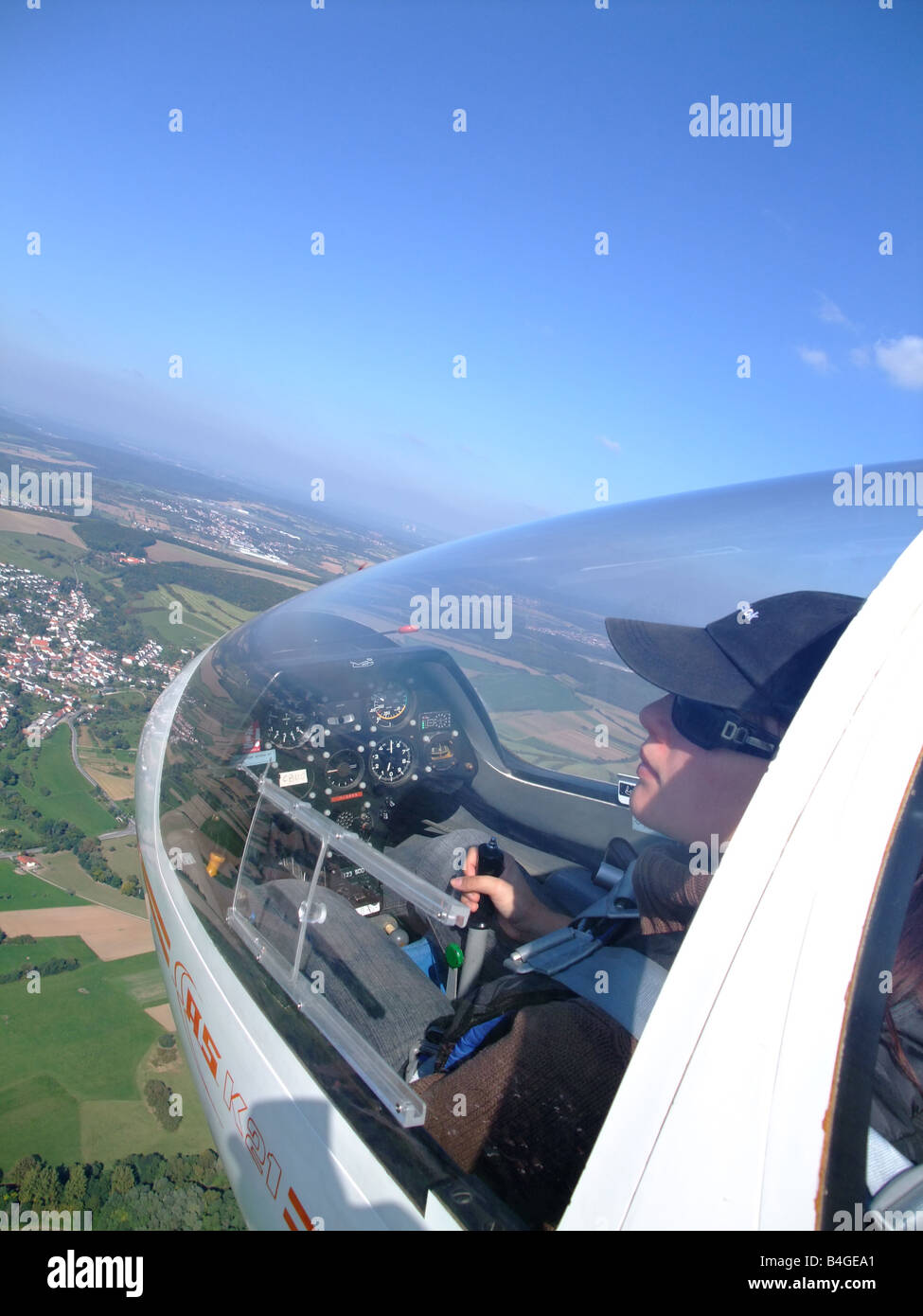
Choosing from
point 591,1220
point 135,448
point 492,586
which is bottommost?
point 591,1220

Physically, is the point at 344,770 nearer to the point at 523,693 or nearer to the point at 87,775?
the point at 523,693

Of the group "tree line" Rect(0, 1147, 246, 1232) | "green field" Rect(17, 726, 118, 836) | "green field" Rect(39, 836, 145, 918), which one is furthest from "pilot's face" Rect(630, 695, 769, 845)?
"green field" Rect(17, 726, 118, 836)

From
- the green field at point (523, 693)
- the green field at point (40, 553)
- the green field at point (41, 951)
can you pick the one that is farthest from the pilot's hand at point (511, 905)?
the green field at point (40, 553)

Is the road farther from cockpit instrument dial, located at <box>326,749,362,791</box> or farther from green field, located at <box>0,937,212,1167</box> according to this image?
cockpit instrument dial, located at <box>326,749,362,791</box>

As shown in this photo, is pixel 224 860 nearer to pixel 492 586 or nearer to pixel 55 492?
pixel 492 586

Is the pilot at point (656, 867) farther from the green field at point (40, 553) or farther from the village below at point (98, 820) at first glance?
the green field at point (40, 553)
